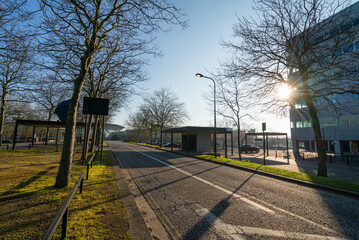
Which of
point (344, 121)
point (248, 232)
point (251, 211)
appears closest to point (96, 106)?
point (251, 211)

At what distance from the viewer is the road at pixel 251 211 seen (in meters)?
3.17

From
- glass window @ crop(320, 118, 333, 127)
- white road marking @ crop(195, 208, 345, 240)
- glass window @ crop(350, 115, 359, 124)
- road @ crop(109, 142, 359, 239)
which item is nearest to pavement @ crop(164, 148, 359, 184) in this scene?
glass window @ crop(350, 115, 359, 124)

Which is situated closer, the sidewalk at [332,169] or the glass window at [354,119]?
the sidewalk at [332,169]

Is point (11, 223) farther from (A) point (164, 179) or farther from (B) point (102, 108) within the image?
(B) point (102, 108)

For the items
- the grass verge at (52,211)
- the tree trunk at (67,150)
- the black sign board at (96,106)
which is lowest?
the grass verge at (52,211)

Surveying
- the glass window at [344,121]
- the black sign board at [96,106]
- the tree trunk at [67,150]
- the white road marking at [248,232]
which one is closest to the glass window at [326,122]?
the glass window at [344,121]

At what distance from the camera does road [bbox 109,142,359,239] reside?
317 cm

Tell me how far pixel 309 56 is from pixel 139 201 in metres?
11.9

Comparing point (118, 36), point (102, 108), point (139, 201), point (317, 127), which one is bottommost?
point (139, 201)

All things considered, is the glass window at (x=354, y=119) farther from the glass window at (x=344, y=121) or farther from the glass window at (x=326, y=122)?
the glass window at (x=326, y=122)

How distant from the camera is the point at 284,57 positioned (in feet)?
32.7

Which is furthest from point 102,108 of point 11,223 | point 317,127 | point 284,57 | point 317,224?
point 317,127

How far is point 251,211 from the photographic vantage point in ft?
13.5

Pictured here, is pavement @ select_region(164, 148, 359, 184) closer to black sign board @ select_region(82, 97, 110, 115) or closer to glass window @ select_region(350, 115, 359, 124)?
glass window @ select_region(350, 115, 359, 124)
